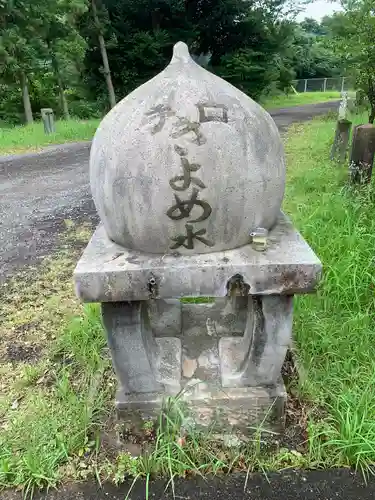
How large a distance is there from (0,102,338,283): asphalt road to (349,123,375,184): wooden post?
3091 mm

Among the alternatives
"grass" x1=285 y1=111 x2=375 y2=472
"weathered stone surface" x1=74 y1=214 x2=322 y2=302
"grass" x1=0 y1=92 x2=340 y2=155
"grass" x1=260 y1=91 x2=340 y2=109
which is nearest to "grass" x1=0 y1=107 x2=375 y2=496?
"grass" x1=285 y1=111 x2=375 y2=472

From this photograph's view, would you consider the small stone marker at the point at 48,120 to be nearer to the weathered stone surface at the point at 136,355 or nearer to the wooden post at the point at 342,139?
the wooden post at the point at 342,139

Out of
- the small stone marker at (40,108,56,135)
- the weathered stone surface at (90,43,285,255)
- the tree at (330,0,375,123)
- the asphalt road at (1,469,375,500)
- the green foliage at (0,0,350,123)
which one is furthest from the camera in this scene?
the green foliage at (0,0,350,123)

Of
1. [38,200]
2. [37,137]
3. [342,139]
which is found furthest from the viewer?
[37,137]

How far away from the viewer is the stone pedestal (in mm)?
1722

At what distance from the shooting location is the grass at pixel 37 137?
10.1m

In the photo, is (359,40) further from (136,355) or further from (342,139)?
(136,355)

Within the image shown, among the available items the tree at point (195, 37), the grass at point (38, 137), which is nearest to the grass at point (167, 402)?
the grass at point (38, 137)

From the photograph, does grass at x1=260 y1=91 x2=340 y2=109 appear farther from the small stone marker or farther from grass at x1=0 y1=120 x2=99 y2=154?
the small stone marker

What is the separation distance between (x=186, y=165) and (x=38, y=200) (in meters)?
5.23

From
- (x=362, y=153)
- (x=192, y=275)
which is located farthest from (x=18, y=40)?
(x=192, y=275)

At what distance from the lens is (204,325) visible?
272 cm

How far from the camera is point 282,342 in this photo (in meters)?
1.97

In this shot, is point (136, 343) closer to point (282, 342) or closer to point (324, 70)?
point (282, 342)
